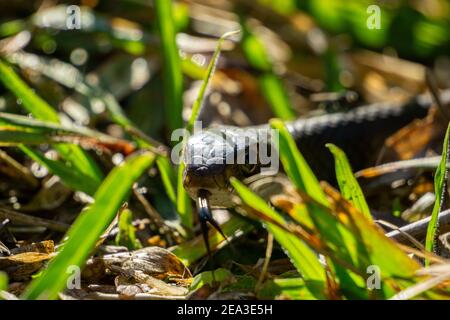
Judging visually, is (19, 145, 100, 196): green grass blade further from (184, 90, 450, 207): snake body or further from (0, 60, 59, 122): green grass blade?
(184, 90, 450, 207): snake body

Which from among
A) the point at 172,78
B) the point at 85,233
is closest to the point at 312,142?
the point at 172,78

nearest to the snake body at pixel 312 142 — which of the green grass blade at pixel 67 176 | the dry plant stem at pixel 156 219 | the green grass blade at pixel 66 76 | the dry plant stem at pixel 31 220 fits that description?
the dry plant stem at pixel 156 219

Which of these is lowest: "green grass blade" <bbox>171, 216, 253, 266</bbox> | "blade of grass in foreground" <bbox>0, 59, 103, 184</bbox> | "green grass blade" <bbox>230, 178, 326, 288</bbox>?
"green grass blade" <bbox>230, 178, 326, 288</bbox>

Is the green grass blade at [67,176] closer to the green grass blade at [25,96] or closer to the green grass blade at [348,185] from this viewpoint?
the green grass blade at [25,96]

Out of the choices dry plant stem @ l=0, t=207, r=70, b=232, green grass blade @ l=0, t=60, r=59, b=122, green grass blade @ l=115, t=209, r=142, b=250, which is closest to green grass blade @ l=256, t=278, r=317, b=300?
green grass blade @ l=115, t=209, r=142, b=250
